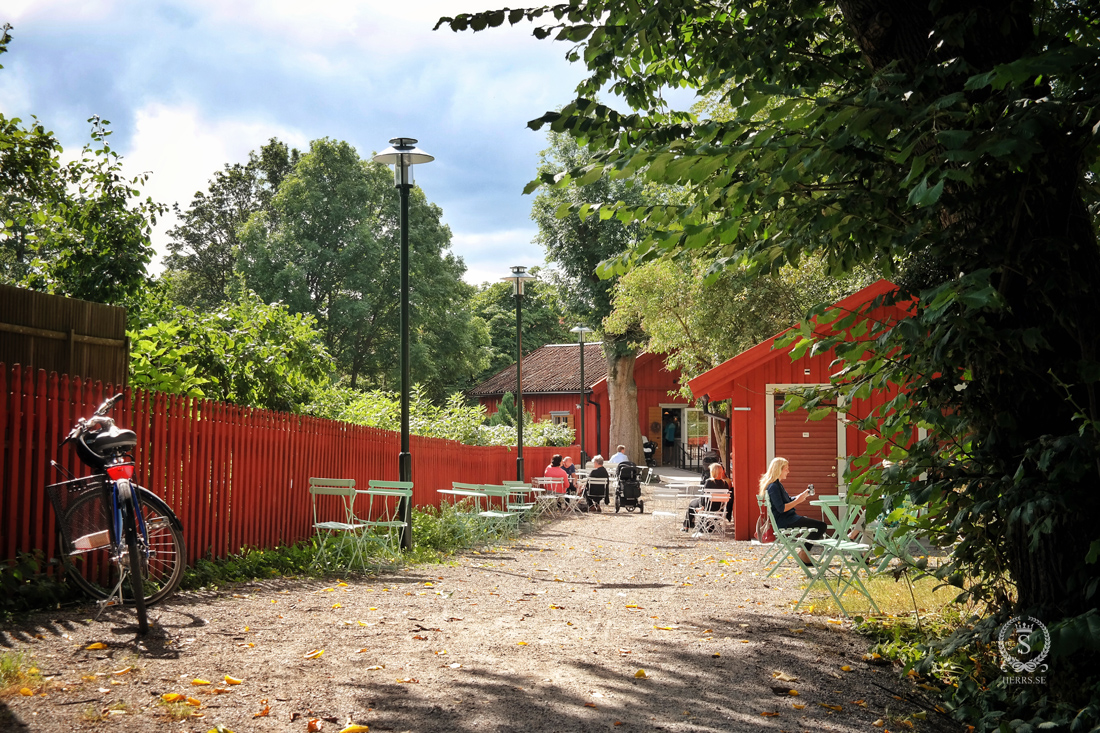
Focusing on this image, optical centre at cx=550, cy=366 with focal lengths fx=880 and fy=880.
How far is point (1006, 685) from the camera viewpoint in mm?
4559

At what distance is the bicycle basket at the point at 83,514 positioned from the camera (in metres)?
5.63

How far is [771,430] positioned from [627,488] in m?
6.07

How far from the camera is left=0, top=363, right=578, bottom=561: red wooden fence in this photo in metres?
5.99

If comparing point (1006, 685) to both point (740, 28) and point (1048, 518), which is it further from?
point (740, 28)

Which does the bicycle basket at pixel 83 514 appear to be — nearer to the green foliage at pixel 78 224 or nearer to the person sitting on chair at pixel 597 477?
the green foliage at pixel 78 224

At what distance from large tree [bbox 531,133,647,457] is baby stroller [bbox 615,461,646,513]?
1253 cm

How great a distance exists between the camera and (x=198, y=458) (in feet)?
26.7

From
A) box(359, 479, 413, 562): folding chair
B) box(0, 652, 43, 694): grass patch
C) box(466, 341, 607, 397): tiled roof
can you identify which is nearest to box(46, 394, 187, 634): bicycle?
box(0, 652, 43, 694): grass patch

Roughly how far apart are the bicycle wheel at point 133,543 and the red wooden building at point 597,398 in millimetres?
31081

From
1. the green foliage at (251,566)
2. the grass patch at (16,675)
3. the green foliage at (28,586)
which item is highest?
the green foliage at (28,586)

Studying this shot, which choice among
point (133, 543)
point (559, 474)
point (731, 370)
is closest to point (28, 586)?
point (133, 543)

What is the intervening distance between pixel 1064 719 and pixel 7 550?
20.4 ft

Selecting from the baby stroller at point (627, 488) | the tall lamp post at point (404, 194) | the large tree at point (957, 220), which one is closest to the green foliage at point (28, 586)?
the large tree at point (957, 220)

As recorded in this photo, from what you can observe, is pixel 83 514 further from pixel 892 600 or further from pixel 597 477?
pixel 597 477
